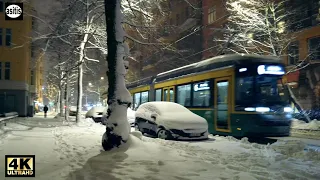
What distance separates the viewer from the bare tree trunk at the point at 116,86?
32.3ft

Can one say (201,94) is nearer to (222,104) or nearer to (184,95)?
(184,95)

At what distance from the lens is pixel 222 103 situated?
1467cm

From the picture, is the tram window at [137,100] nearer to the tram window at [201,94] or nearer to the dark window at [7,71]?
the tram window at [201,94]

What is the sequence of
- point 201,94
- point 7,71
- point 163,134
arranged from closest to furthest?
point 163,134 < point 201,94 < point 7,71

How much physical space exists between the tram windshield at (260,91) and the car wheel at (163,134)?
3.13 meters

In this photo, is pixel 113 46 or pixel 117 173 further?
pixel 113 46

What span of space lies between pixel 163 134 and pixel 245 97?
363cm

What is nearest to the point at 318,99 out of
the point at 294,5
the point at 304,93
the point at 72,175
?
the point at 304,93

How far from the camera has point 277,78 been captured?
14109mm

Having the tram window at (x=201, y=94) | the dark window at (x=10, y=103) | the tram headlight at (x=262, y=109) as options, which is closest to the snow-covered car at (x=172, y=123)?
the tram window at (x=201, y=94)

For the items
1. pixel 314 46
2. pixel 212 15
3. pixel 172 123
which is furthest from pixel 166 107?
pixel 212 15

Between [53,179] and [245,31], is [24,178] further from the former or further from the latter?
[245,31]

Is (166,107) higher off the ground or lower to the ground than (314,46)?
lower

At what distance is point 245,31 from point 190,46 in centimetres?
1759
